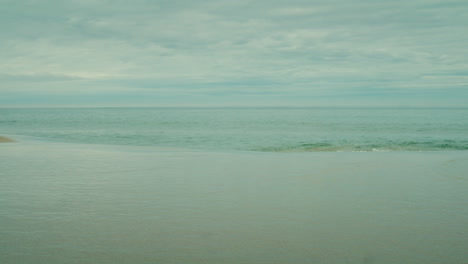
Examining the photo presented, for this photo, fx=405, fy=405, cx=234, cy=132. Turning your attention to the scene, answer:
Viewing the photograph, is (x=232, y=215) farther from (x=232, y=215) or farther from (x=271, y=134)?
(x=271, y=134)

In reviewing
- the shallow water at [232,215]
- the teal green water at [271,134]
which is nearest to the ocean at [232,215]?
the shallow water at [232,215]

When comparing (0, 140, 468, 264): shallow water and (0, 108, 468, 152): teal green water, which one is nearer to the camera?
(0, 140, 468, 264): shallow water

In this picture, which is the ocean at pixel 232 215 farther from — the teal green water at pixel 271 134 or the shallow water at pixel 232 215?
the teal green water at pixel 271 134

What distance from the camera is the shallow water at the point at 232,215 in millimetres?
4312

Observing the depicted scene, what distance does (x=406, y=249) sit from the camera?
14.5ft

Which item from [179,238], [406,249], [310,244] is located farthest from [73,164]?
[406,249]

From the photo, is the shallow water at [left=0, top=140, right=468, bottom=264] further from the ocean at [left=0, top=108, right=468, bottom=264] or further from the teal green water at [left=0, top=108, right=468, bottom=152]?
the teal green water at [left=0, top=108, right=468, bottom=152]

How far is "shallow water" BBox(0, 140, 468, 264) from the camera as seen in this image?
431 cm

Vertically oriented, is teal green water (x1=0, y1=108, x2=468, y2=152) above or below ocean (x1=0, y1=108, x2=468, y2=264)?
above

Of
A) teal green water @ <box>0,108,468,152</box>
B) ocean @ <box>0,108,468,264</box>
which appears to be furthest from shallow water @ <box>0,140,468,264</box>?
teal green water @ <box>0,108,468,152</box>

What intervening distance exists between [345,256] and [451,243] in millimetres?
1370

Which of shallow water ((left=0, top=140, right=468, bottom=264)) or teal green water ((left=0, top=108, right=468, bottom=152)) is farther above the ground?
teal green water ((left=0, top=108, right=468, bottom=152))

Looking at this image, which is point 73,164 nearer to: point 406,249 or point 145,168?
point 145,168

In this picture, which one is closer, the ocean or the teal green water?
the ocean
